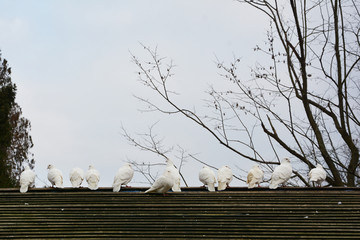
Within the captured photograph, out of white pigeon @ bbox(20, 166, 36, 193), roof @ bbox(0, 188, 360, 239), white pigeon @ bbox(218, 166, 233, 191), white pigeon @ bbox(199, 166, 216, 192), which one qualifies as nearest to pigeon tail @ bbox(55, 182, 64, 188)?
white pigeon @ bbox(20, 166, 36, 193)

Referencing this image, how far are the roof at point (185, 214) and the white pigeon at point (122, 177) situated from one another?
39 centimetres

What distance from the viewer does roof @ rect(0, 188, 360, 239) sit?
27.3 ft

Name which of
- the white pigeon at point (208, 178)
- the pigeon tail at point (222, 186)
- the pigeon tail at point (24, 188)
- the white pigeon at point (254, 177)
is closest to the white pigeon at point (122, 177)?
the white pigeon at point (208, 178)

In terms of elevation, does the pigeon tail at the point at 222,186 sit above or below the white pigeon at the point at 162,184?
below

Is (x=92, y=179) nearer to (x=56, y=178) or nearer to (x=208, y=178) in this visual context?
(x=56, y=178)

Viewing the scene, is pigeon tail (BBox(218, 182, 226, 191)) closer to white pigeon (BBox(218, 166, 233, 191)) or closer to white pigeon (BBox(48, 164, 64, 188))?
white pigeon (BBox(218, 166, 233, 191))

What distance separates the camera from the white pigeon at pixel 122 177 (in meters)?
11.2

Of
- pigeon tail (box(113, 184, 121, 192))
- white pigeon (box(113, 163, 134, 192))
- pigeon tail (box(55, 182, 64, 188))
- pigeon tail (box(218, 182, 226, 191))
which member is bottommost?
pigeon tail (box(55, 182, 64, 188))

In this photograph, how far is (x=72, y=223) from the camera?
28.8 ft

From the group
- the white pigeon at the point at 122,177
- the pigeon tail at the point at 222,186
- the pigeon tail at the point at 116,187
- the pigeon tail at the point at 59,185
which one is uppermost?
the white pigeon at the point at 122,177

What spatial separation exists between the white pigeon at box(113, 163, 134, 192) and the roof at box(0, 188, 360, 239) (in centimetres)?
39

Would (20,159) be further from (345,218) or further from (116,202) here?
(345,218)

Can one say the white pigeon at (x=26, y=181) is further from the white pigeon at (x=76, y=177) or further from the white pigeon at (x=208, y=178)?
the white pigeon at (x=208, y=178)

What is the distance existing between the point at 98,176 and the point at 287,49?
34.1ft
